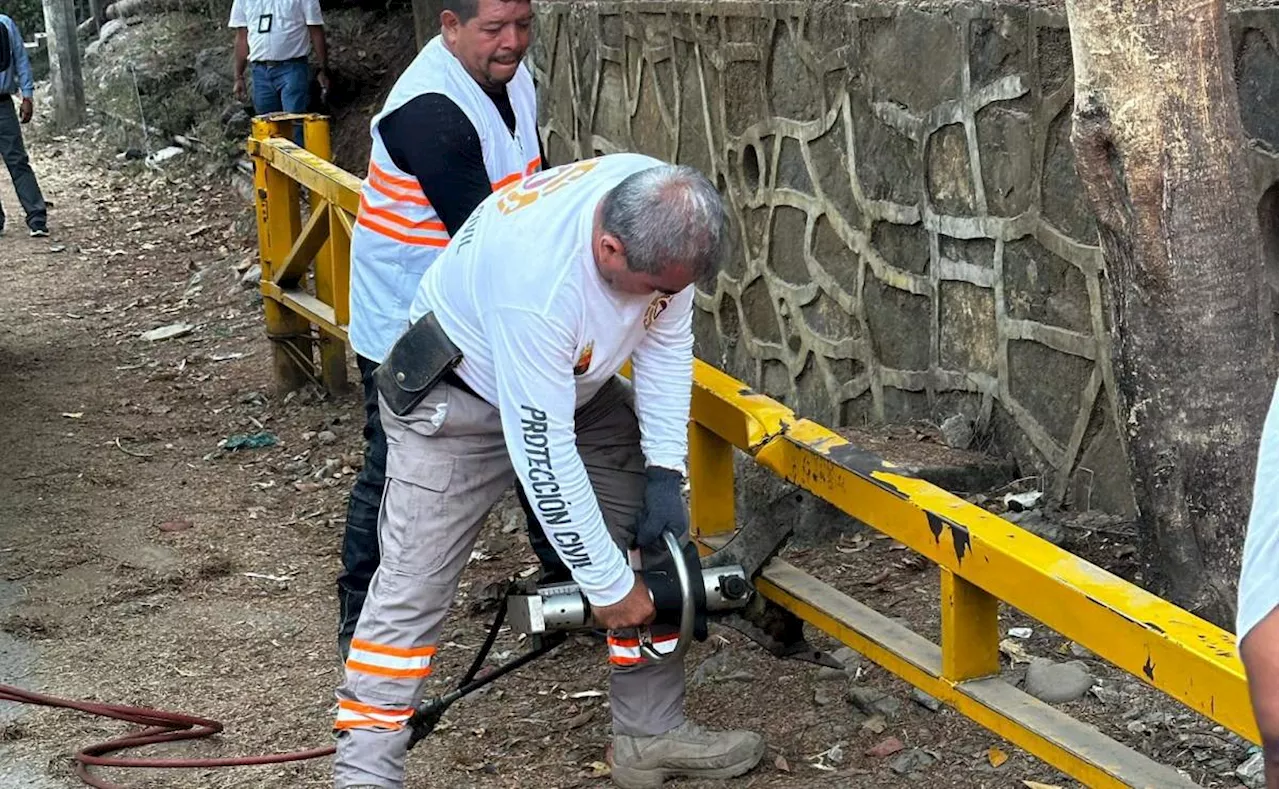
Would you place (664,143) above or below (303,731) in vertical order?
above

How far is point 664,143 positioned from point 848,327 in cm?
200

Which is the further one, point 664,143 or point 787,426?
point 664,143

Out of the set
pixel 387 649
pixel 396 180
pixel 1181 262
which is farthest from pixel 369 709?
pixel 1181 262

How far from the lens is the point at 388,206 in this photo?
4.33 meters

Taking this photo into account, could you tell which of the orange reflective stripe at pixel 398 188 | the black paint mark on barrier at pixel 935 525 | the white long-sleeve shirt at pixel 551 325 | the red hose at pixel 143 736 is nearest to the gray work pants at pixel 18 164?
the red hose at pixel 143 736

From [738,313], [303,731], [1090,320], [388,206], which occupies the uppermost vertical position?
[388,206]

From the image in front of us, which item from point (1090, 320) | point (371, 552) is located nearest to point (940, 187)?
point (1090, 320)

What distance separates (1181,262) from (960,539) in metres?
0.87

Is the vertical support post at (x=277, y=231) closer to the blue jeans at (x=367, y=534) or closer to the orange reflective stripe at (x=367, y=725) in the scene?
the blue jeans at (x=367, y=534)

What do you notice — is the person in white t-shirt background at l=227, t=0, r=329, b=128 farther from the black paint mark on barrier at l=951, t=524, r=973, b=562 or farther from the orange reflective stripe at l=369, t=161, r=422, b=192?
the black paint mark on barrier at l=951, t=524, r=973, b=562

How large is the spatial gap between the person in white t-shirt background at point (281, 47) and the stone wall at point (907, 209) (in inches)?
197

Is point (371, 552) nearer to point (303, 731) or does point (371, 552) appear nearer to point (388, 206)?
point (303, 731)

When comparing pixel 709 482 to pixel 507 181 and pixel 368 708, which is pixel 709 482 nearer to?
pixel 507 181

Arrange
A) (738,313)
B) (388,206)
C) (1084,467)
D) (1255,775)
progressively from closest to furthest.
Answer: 1. (1255,775)
2. (388,206)
3. (1084,467)
4. (738,313)
